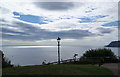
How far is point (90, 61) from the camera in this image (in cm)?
1986

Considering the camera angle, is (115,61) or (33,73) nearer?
(33,73)

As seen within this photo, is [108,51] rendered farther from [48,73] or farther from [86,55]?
[48,73]

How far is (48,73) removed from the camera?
10.4m

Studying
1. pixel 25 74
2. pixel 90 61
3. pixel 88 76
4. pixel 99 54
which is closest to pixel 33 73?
pixel 25 74

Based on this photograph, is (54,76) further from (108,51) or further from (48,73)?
(108,51)

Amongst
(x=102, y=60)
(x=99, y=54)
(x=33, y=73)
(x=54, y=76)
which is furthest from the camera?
(x=99, y=54)

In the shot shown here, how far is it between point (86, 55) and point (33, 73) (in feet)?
46.2

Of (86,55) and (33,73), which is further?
(86,55)

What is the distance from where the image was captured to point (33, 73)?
10453mm

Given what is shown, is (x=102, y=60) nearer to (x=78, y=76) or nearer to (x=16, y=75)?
(x=78, y=76)

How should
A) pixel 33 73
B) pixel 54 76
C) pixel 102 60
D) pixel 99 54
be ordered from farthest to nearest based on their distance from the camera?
1. pixel 99 54
2. pixel 102 60
3. pixel 33 73
4. pixel 54 76

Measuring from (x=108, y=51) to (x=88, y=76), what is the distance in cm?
1464

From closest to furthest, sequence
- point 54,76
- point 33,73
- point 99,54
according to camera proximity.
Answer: point 54,76 < point 33,73 < point 99,54

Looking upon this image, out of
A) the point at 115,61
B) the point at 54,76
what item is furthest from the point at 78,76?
the point at 115,61
